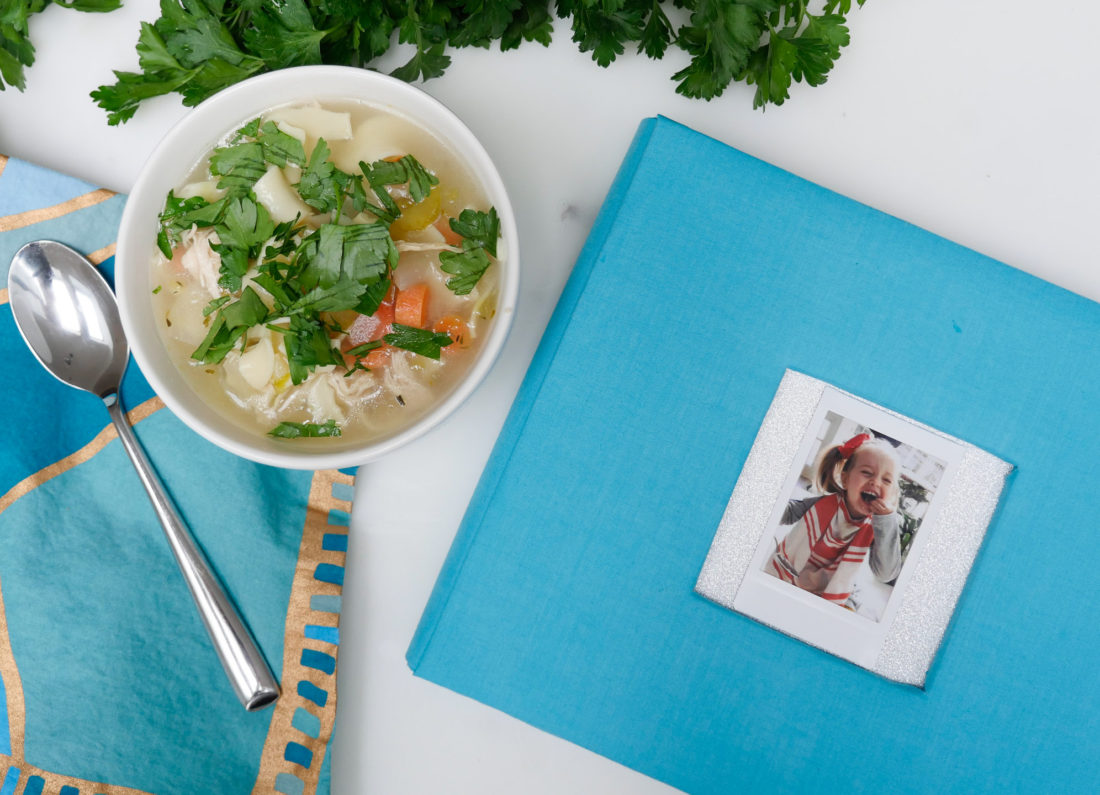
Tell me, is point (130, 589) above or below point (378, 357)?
below

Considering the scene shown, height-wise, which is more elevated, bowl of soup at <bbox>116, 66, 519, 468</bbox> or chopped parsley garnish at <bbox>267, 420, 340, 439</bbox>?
bowl of soup at <bbox>116, 66, 519, 468</bbox>

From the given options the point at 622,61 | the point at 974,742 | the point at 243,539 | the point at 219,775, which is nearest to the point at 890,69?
the point at 622,61

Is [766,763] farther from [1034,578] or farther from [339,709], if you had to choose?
[339,709]

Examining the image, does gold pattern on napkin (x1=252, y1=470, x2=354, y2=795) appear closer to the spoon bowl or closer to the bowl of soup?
the bowl of soup

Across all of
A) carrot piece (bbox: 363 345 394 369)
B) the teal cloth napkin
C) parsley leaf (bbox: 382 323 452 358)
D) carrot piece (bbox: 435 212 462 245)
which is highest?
carrot piece (bbox: 435 212 462 245)

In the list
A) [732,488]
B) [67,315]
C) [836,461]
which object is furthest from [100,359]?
[836,461]

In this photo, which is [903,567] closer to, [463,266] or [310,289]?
[463,266]

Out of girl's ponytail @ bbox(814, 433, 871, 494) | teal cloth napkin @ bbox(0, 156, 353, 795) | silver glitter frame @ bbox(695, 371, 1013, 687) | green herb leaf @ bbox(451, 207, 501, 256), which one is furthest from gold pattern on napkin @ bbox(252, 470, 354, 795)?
girl's ponytail @ bbox(814, 433, 871, 494)
